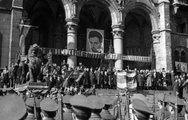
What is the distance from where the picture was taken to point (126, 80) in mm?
18047

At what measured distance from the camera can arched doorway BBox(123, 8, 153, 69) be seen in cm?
2828

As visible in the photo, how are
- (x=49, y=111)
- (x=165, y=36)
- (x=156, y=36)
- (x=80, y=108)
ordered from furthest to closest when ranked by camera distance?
(x=156, y=36), (x=165, y=36), (x=49, y=111), (x=80, y=108)

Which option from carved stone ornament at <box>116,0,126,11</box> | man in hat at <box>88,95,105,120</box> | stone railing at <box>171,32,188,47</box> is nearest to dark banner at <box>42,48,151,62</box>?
stone railing at <box>171,32,188,47</box>

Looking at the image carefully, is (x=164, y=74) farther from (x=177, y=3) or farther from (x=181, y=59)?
(x=177, y=3)

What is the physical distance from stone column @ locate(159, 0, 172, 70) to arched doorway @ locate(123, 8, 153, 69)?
1821mm

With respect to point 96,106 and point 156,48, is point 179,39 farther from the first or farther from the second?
point 96,106

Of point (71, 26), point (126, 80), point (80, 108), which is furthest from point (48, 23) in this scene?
point (80, 108)

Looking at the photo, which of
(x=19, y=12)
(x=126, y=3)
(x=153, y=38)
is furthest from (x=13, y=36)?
(x=153, y=38)

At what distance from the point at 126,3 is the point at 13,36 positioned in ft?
39.0

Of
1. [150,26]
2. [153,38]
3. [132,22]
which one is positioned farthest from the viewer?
[132,22]

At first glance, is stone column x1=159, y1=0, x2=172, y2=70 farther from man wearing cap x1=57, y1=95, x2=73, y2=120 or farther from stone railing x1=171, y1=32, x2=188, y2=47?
man wearing cap x1=57, y1=95, x2=73, y2=120

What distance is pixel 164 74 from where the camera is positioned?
21.4 m

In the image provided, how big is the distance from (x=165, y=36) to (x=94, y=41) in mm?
7521

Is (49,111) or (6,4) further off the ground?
(6,4)
